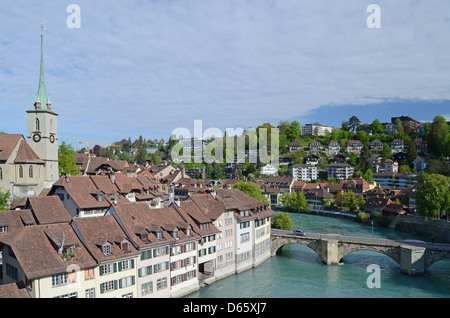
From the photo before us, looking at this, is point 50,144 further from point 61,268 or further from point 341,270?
point 341,270

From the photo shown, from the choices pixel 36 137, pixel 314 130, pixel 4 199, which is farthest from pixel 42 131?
pixel 314 130

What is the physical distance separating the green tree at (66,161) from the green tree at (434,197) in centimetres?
5762

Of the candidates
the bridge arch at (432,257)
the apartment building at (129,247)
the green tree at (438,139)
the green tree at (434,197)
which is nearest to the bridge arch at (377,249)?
the bridge arch at (432,257)

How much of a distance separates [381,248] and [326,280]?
8771 millimetres

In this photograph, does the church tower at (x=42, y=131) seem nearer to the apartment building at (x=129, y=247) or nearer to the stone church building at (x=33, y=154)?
the stone church building at (x=33, y=154)

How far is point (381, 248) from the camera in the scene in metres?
41.4

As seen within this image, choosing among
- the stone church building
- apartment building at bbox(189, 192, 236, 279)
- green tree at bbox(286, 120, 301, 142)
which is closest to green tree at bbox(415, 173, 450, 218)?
apartment building at bbox(189, 192, 236, 279)

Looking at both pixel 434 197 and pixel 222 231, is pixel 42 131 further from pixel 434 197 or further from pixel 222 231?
pixel 434 197

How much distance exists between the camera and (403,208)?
67.2 metres

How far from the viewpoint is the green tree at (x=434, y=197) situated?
2232 inches

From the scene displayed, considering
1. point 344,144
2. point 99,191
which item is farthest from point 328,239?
point 344,144

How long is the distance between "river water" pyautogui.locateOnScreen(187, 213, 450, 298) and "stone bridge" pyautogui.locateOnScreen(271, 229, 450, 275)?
40.3 inches

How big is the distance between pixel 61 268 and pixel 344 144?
146951 millimetres

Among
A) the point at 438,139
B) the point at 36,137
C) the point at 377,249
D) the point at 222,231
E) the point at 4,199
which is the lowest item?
the point at 377,249
